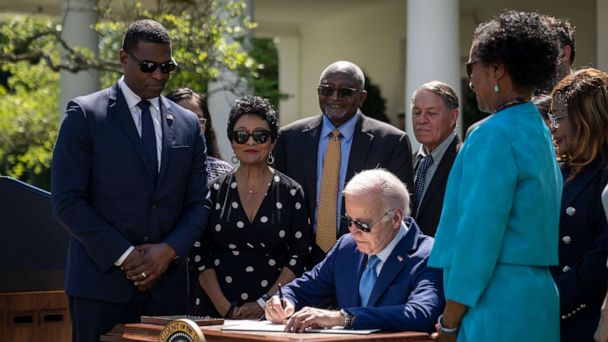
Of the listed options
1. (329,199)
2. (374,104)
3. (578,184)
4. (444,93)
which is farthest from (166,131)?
(374,104)

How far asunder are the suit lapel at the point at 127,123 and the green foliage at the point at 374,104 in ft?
51.6

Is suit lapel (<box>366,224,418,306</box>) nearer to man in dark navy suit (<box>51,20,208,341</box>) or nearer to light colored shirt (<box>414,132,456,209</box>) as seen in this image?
man in dark navy suit (<box>51,20,208,341</box>)

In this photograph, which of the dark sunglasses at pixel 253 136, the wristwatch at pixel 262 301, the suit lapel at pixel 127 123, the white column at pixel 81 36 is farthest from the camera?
the white column at pixel 81 36

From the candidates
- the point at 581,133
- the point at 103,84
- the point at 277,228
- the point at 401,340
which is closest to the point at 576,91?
the point at 581,133

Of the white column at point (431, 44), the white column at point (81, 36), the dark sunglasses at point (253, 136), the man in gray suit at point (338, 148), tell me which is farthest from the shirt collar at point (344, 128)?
the white column at point (81, 36)

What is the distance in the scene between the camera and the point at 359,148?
661cm

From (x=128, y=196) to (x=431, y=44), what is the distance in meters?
9.06

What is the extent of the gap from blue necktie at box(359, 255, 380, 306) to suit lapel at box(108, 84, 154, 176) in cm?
126

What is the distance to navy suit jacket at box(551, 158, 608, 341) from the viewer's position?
4.68 meters

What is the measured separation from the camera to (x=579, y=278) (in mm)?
4676

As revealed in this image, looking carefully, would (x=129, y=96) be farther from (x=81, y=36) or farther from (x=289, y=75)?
(x=289, y=75)

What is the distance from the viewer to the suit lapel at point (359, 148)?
6543 millimetres

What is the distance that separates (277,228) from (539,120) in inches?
91.8

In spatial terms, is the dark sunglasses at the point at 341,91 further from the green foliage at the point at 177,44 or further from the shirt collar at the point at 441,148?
the green foliage at the point at 177,44
